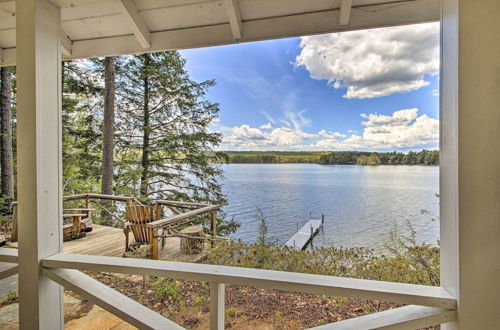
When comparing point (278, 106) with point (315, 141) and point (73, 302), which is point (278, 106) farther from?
point (73, 302)

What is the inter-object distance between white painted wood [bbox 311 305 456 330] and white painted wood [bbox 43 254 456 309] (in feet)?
0.12

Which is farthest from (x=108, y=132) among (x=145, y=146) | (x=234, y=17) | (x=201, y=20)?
(x=234, y=17)

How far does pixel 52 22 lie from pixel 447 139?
189cm

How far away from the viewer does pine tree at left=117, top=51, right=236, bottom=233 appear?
7.94 metres

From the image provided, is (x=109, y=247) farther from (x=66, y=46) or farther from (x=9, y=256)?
(x=66, y=46)

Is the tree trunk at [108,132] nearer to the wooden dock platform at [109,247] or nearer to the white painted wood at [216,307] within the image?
the wooden dock platform at [109,247]

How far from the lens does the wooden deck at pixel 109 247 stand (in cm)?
399

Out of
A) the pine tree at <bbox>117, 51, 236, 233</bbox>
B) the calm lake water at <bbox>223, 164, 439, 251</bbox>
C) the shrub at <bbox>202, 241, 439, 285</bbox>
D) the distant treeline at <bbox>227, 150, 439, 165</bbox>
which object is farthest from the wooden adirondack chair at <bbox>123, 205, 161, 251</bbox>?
the distant treeline at <bbox>227, 150, 439, 165</bbox>

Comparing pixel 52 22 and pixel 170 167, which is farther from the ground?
pixel 52 22

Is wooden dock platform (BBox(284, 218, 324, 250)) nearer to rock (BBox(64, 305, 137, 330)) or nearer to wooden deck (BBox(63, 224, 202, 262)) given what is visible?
wooden deck (BBox(63, 224, 202, 262))

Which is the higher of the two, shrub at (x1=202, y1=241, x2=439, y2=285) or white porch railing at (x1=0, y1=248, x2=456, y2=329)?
white porch railing at (x1=0, y1=248, x2=456, y2=329)

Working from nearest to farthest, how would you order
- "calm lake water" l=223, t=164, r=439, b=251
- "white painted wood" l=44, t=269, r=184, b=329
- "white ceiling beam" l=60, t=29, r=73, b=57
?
"white painted wood" l=44, t=269, r=184, b=329, "white ceiling beam" l=60, t=29, r=73, b=57, "calm lake water" l=223, t=164, r=439, b=251

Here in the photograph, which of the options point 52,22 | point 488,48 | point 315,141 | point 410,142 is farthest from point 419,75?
point 52,22

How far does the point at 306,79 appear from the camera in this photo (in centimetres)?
991
